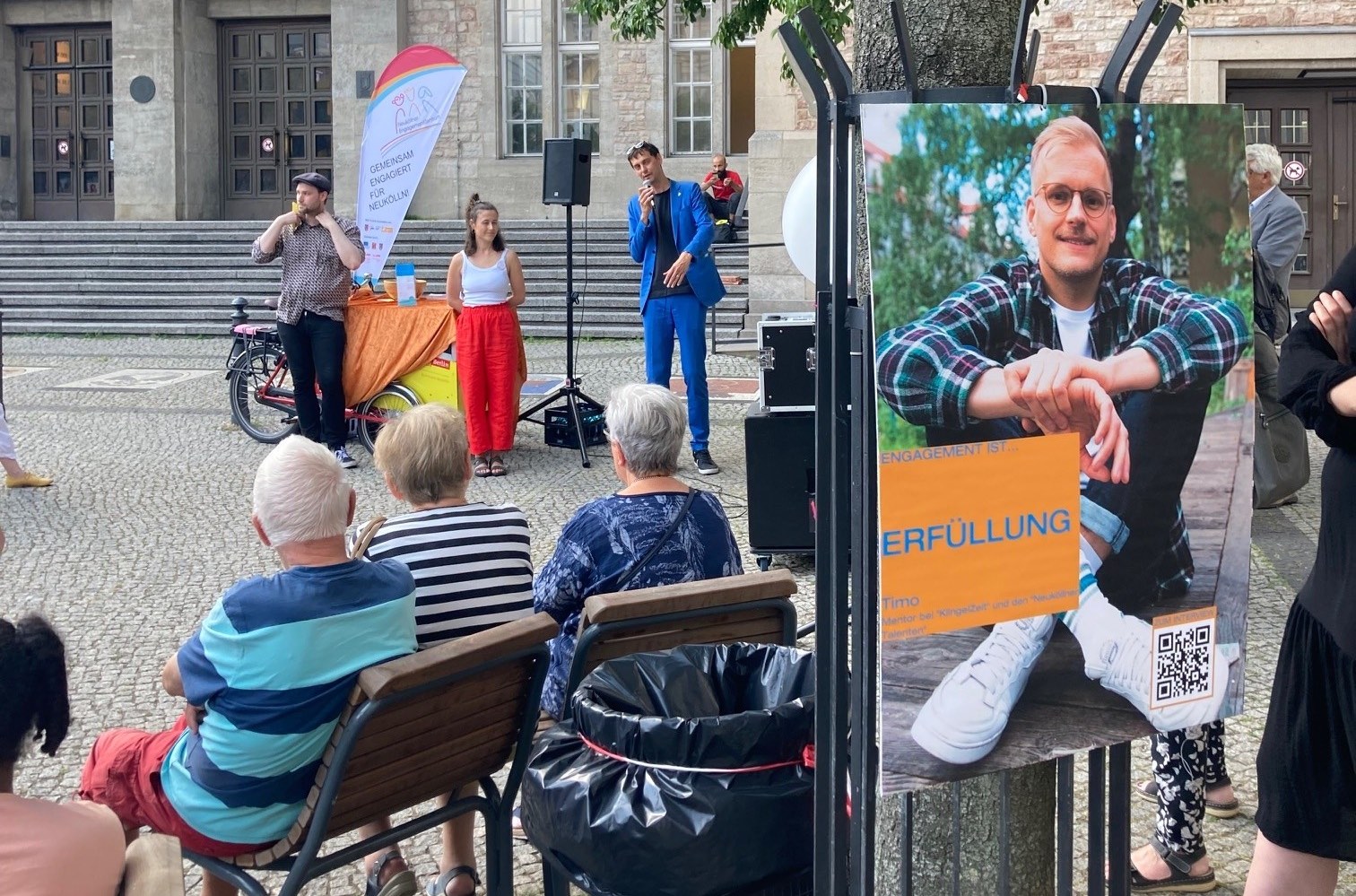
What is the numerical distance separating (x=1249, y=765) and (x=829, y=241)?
2.74 m

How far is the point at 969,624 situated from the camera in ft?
6.82

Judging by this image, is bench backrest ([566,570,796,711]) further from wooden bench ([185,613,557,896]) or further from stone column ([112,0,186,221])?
stone column ([112,0,186,221])

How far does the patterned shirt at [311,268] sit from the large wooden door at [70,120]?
15711mm

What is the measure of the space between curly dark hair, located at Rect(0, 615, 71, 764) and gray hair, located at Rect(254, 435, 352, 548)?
29.0 inches

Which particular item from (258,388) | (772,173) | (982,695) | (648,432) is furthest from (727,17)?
(982,695)

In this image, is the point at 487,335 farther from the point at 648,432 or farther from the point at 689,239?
the point at 648,432

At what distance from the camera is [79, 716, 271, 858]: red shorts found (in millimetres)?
3027

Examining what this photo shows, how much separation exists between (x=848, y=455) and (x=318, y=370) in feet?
24.3

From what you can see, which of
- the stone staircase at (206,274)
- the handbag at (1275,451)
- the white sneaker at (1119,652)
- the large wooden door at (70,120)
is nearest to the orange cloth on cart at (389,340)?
the handbag at (1275,451)

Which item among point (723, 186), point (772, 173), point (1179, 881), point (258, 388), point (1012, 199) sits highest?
point (723, 186)

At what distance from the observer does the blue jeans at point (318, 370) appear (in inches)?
360

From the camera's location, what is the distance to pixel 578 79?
21.8 metres

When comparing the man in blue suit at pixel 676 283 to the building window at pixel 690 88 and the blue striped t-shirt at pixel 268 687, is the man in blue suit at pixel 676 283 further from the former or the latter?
the building window at pixel 690 88

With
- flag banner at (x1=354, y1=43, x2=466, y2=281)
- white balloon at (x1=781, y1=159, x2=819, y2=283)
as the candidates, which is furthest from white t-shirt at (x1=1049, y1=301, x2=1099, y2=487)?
flag banner at (x1=354, y1=43, x2=466, y2=281)
